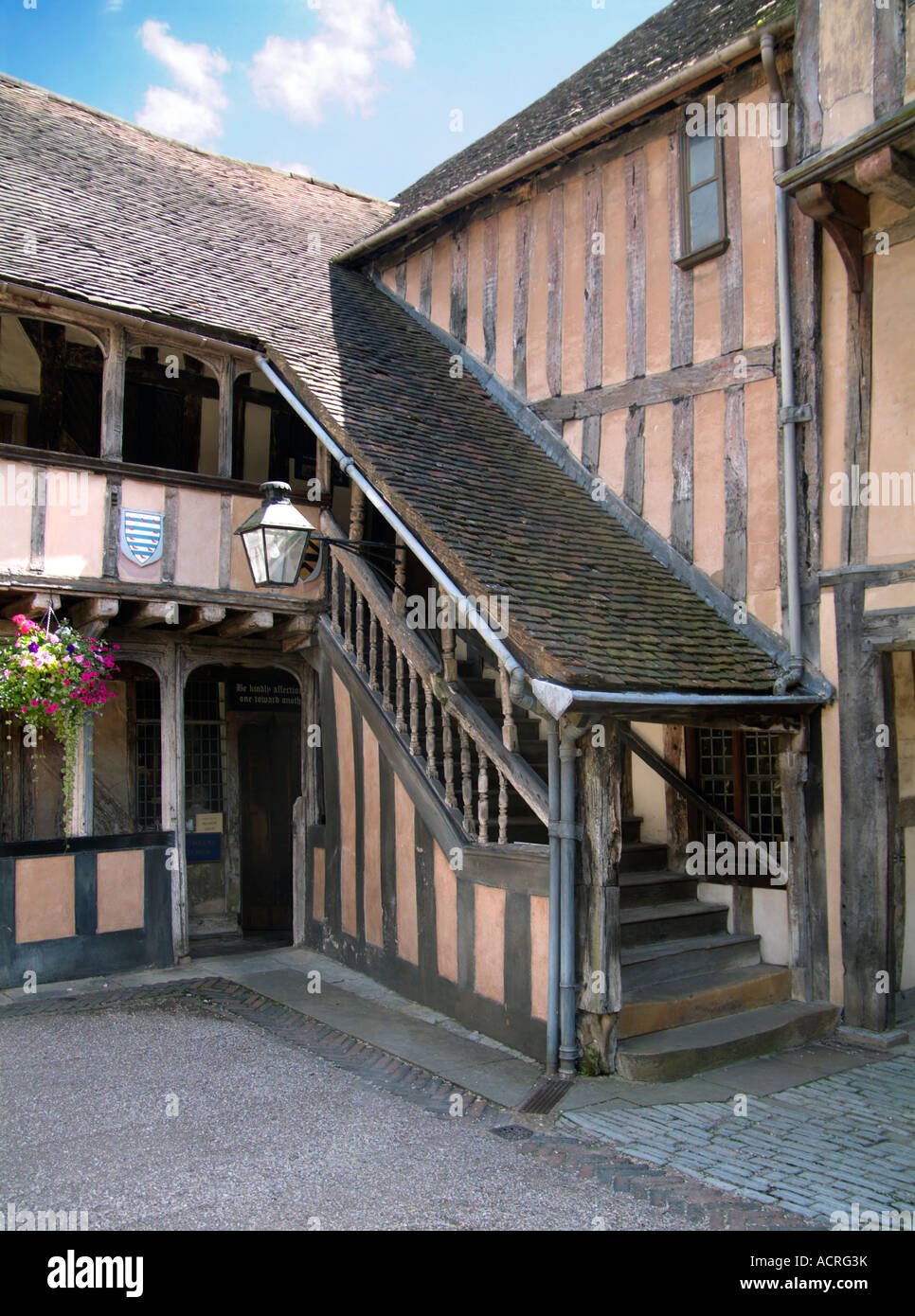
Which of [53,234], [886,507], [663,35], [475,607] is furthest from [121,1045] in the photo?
[663,35]

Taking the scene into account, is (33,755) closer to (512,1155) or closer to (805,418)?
(512,1155)

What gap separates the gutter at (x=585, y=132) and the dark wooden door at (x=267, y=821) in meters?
5.29

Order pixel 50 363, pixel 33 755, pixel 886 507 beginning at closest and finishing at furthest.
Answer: pixel 886 507
pixel 50 363
pixel 33 755

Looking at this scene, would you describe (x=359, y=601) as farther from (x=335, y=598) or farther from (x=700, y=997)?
(x=700, y=997)

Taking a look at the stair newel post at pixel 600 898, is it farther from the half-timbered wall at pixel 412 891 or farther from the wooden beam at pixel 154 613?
the wooden beam at pixel 154 613

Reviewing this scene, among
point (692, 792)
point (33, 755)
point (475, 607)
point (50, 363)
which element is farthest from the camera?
point (33, 755)

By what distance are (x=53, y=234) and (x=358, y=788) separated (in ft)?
16.5

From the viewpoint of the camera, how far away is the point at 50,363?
8336mm

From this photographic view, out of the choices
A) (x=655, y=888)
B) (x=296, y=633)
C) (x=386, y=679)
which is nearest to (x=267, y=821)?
(x=296, y=633)

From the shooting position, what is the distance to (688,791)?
698 centimetres

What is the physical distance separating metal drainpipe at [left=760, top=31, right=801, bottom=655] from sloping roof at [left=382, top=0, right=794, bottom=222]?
1.22 ft

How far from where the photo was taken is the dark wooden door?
1012cm

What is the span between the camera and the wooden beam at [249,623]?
781 centimetres

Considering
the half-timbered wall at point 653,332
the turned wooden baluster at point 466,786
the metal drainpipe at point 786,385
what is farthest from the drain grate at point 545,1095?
the half-timbered wall at point 653,332
